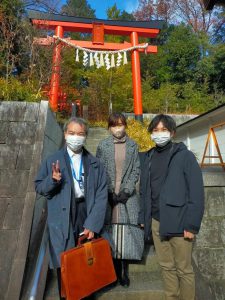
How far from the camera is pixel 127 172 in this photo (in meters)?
3.11

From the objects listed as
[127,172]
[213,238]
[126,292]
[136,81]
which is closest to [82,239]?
[127,172]

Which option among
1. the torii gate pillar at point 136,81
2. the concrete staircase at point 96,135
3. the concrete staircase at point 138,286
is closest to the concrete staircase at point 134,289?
the concrete staircase at point 138,286

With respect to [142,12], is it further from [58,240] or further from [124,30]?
[58,240]

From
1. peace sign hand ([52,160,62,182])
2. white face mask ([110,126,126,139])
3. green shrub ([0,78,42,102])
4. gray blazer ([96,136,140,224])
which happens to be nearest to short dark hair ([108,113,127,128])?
white face mask ([110,126,126,139])

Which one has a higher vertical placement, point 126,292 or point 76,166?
point 76,166

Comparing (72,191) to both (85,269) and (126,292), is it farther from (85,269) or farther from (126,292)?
(126,292)

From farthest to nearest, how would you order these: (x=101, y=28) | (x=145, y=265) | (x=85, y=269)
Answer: (x=101, y=28) < (x=145, y=265) < (x=85, y=269)

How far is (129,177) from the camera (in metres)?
3.11

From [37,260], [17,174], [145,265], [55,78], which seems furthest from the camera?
[55,78]

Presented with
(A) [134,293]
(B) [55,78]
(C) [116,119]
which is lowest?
(A) [134,293]

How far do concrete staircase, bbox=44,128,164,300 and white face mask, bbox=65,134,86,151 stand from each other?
1429mm

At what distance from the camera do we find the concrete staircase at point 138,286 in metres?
3.07

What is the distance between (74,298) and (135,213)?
3.74 ft

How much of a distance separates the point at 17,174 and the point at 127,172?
80.0 inches
